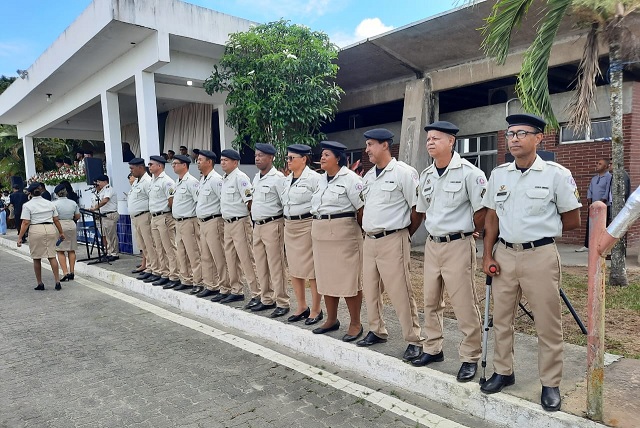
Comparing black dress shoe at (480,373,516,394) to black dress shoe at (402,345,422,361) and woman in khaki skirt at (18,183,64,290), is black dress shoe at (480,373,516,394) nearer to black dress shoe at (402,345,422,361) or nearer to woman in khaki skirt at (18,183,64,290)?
black dress shoe at (402,345,422,361)

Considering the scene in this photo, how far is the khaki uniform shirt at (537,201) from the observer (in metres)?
2.65

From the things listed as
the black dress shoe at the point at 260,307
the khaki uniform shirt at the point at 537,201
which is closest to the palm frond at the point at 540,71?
the khaki uniform shirt at the point at 537,201

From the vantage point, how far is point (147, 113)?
9.30 m

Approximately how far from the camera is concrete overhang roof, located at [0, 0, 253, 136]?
326 inches

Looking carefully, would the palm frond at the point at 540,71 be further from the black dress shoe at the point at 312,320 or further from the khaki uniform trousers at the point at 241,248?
the khaki uniform trousers at the point at 241,248

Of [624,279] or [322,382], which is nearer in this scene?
[322,382]

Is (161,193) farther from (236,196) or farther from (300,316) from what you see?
(300,316)

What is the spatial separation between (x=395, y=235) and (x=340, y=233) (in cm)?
61

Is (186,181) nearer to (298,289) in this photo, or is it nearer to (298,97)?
(298,289)

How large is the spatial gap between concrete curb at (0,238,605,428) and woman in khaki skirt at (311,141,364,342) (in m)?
0.28

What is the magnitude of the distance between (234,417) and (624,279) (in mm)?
5610

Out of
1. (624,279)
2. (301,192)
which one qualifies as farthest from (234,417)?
(624,279)

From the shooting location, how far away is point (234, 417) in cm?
297

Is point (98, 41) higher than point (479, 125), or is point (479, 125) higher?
point (98, 41)
